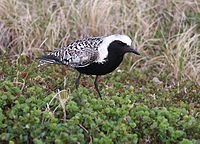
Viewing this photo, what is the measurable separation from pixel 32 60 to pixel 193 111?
2618 mm

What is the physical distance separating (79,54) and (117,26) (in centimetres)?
238

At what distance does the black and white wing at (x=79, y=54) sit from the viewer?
5.13 meters

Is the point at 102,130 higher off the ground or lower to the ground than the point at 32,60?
lower

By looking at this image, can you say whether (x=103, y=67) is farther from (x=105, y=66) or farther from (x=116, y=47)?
(x=116, y=47)

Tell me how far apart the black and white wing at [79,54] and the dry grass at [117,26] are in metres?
1.54

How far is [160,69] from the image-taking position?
6.98m

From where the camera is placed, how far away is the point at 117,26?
7.54 metres

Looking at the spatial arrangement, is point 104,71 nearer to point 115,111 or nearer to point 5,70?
point 115,111

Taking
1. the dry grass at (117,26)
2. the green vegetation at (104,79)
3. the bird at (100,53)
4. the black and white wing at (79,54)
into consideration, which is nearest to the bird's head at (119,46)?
the bird at (100,53)

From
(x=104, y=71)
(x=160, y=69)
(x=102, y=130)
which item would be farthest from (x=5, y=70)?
(x=102, y=130)

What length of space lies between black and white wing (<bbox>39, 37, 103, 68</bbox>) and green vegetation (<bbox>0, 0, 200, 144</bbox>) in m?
0.32

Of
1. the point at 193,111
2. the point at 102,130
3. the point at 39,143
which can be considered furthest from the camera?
the point at 193,111

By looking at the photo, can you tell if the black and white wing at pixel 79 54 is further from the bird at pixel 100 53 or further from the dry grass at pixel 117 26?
the dry grass at pixel 117 26

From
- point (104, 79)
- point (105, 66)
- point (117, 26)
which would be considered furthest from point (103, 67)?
point (117, 26)
